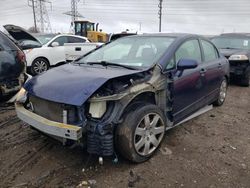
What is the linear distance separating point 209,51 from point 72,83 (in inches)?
120

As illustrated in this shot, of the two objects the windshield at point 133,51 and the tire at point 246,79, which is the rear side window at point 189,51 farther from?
the tire at point 246,79

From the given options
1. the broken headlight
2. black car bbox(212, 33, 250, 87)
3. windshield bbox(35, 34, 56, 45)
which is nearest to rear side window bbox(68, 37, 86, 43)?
windshield bbox(35, 34, 56, 45)

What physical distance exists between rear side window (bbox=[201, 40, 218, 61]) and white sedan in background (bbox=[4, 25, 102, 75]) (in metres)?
5.24

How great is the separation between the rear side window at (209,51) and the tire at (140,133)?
190 cm

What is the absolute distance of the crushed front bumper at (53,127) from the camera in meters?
3.04

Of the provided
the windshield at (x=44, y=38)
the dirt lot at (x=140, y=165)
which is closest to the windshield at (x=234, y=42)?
the dirt lot at (x=140, y=165)

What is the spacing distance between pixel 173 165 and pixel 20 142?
85.7 inches

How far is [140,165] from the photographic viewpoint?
3.57 metres

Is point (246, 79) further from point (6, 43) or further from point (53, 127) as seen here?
point (53, 127)

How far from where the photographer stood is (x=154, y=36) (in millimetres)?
4672

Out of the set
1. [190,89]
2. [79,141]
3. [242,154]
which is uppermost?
[190,89]

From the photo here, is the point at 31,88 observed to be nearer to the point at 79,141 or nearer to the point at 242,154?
the point at 79,141

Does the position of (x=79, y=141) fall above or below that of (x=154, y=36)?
below

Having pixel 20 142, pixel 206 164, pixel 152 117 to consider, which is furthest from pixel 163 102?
pixel 20 142
